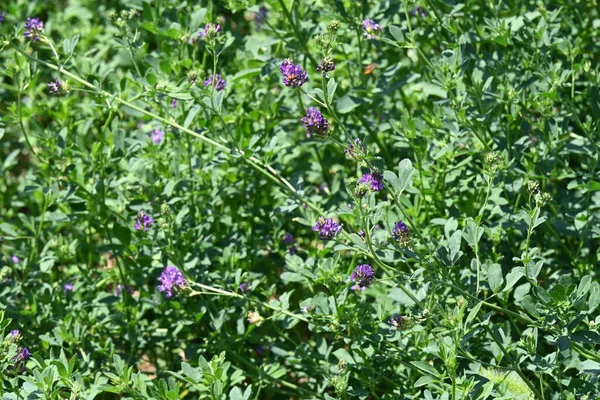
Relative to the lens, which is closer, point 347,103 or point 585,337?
point 585,337

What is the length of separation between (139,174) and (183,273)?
67 cm

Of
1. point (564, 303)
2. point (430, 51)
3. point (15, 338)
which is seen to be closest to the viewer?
point (564, 303)

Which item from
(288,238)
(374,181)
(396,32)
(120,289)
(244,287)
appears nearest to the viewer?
(374,181)

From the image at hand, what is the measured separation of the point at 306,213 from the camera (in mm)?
3096

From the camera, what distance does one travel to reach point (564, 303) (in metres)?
2.40

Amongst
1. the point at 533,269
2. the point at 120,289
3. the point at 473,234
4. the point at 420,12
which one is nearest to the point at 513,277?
the point at 533,269

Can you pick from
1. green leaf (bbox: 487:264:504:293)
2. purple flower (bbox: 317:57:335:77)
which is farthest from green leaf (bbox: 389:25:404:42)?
green leaf (bbox: 487:264:504:293)

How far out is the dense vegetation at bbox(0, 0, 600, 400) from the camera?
2693 millimetres

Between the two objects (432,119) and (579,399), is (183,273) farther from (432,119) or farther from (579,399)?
(579,399)

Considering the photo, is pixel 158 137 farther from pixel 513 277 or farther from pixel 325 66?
pixel 513 277

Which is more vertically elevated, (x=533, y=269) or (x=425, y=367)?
(x=533, y=269)

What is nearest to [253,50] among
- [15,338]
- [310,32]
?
[310,32]

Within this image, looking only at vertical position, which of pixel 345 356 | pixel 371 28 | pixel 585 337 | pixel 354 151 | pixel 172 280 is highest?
pixel 371 28

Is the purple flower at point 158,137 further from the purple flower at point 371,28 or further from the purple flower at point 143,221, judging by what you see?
the purple flower at point 371,28
